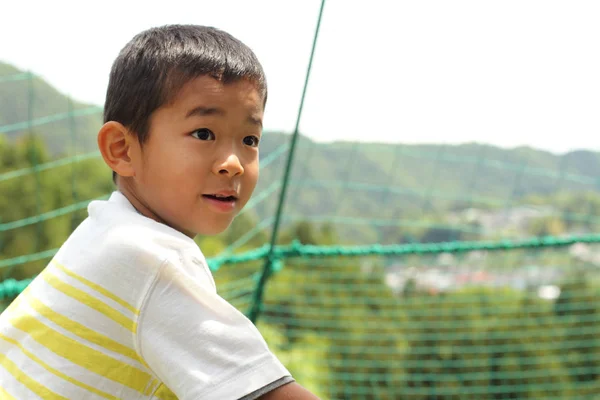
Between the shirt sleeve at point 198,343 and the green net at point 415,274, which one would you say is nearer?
the shirt sleeve at point 198,343

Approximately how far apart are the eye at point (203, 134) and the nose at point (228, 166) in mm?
18

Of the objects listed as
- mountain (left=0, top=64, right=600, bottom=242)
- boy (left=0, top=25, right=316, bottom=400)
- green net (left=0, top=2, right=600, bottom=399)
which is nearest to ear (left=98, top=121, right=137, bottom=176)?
boy (left=0, top=25, right=316, bottom=400)

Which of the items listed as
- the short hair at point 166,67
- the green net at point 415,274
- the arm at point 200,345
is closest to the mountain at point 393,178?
the green net at point 415,274

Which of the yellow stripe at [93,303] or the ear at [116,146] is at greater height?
the ear at [116,146]

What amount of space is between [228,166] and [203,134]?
0.03 m

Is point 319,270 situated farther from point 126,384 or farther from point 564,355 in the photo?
point 126,384

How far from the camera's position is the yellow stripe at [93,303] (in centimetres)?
54

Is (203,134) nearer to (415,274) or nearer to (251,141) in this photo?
(251,141)

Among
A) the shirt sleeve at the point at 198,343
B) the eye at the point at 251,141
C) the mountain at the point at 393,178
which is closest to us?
the shirt sleeve at the point at 198,343

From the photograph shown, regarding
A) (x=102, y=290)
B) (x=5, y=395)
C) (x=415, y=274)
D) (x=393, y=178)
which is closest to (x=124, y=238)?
(x=102, y=290)

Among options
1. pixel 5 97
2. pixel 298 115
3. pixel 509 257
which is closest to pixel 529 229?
pixel 509 257

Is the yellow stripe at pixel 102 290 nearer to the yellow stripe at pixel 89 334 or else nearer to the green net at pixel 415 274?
the yellow stripe at pixel 89 334

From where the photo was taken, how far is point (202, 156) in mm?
588

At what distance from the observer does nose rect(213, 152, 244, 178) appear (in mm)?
590
